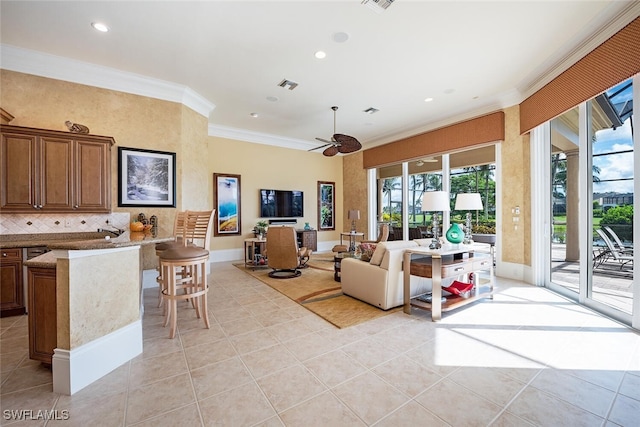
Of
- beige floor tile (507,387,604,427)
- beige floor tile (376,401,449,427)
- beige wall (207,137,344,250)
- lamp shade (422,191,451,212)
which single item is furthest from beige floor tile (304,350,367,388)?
beige wall (207,137,344,250)

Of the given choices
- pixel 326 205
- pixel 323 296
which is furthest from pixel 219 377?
pixel 326 205

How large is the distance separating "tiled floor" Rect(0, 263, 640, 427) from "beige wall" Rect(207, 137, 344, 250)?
166 inches

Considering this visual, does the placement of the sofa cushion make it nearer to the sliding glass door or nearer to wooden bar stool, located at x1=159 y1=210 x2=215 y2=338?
wooden bar stool, located at x1=159 y1=210 x2=215 y2=338

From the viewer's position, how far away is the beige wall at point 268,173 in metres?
6.76

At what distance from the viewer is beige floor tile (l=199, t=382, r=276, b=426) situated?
5.19ft

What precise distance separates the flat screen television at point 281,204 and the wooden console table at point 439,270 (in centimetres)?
472

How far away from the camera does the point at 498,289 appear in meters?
4.23

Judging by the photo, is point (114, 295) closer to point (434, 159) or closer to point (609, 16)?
point (609, 16)

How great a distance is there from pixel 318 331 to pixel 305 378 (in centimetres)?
81

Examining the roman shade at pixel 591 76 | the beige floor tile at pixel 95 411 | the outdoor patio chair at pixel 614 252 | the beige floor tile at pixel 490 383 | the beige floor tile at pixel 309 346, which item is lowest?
the beige floor tile at pixel 309 346

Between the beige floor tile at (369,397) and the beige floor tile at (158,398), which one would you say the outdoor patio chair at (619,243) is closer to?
the beige floor tile at (369,397)

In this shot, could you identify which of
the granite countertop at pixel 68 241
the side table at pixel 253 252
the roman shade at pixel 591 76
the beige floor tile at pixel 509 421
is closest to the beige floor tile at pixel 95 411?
the granite countertop at pixel 68 241

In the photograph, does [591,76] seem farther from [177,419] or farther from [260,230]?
[260,230]

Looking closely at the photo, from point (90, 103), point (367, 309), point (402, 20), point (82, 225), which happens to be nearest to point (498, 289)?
point (367, 309)
